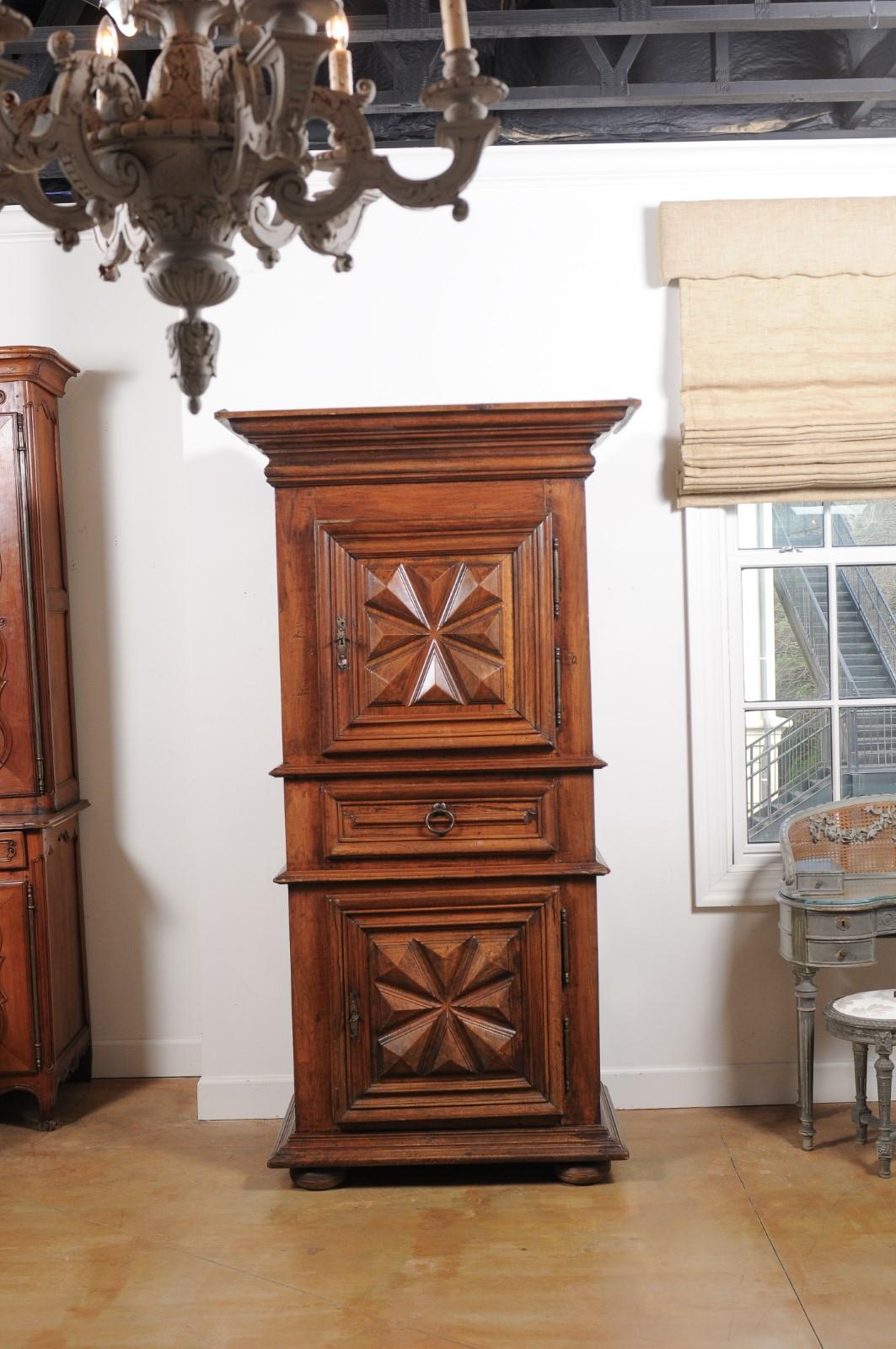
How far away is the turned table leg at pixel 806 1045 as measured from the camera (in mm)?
3586

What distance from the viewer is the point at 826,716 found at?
13.4 ft

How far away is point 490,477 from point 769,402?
107cm

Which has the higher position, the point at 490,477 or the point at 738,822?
the point at 490,477

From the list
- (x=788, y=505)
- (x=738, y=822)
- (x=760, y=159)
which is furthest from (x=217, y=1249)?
(x=760, y=159)

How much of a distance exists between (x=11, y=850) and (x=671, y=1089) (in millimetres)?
2256

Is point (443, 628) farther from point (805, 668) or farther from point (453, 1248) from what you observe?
point (453, 1248)

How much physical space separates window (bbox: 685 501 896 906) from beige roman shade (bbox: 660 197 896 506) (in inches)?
9.7

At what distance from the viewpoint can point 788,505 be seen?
4027 mm

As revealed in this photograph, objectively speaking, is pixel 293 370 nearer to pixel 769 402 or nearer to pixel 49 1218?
pixel 769 402

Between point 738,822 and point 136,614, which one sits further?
point 136,614

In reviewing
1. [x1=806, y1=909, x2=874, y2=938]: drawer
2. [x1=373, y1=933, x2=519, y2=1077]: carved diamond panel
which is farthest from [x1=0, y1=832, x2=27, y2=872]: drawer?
[x1=806, y1=909, x2=874, y2=938]: drawer

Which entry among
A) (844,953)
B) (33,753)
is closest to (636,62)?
(844,953)

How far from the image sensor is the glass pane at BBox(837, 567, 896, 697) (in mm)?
4066

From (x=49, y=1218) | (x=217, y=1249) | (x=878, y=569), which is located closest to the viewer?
(x=217, y=1249)
